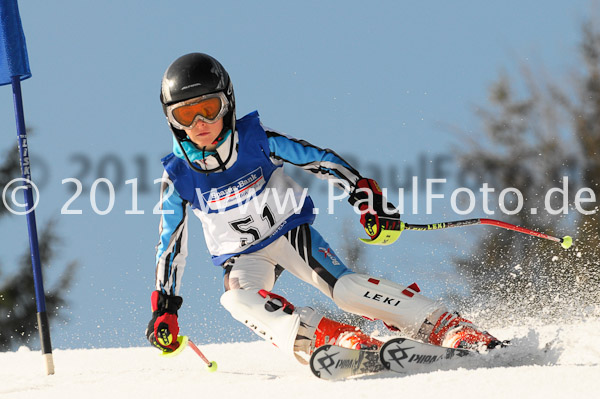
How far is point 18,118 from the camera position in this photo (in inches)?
240

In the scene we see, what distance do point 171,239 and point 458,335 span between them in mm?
1865

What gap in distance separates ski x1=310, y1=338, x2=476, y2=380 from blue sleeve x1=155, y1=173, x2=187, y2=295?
125cm

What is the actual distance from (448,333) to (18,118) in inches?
163

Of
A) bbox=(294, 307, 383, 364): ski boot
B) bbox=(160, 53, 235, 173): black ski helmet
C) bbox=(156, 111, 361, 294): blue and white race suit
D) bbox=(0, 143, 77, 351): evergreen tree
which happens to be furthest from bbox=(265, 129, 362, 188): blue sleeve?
bbox=(0, 143, 77, 351): evergreen tree

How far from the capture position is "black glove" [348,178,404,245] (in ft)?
14.0

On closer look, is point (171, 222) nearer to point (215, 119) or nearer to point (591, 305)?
point (215, 119)

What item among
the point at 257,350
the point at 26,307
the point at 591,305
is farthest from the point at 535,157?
the point at 26,307

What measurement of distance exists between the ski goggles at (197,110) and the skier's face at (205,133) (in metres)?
0.03

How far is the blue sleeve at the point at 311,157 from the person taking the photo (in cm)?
446

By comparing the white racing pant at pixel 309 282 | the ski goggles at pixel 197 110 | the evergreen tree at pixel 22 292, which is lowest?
the evergreen tree at pixel 22 292

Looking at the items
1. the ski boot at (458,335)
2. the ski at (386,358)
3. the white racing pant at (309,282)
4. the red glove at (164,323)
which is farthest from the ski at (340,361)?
the red glove at (164,323)

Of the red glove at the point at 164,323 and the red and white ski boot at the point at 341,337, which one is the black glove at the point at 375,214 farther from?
the red glove at the point at 164,323

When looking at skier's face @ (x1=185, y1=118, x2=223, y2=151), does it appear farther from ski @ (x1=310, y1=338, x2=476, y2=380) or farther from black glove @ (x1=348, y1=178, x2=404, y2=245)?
ski @ (x1=310, y1=338, x2=476, y2=380)

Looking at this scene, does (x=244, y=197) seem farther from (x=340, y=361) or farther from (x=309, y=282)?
(x=340, y=361)
